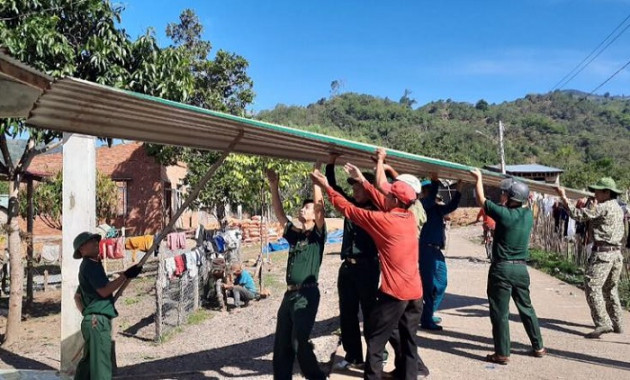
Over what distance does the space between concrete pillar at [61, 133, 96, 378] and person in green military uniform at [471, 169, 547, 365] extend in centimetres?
407

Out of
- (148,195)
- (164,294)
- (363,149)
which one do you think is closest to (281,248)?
(148,195)

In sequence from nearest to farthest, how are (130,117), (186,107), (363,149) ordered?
(186,107) < (130,117) < (363,149)

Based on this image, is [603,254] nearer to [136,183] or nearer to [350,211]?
[350,211]

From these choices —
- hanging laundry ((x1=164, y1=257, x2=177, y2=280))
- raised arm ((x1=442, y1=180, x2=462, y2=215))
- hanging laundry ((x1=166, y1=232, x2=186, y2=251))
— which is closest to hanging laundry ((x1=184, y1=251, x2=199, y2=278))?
hanging laundry ((x1=164, y1=257, x2=177, y2=280))

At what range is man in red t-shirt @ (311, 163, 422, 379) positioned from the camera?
4090 mm

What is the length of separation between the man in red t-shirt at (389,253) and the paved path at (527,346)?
1.04m

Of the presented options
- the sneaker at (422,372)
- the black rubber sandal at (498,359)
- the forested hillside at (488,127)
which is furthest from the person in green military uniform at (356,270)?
the forested hillside at (488,127)

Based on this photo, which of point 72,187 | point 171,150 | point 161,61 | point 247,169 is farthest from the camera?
point 171,150

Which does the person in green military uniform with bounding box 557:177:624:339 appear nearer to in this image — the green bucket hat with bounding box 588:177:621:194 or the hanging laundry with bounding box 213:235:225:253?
the green bucket hat with bounding box 588:177:621:194

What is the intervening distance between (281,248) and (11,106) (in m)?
19.2

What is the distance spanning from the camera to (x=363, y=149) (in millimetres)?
4395

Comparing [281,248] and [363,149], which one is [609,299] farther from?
[281,248]

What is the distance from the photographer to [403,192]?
13.5ft

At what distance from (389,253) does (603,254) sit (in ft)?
12.7
